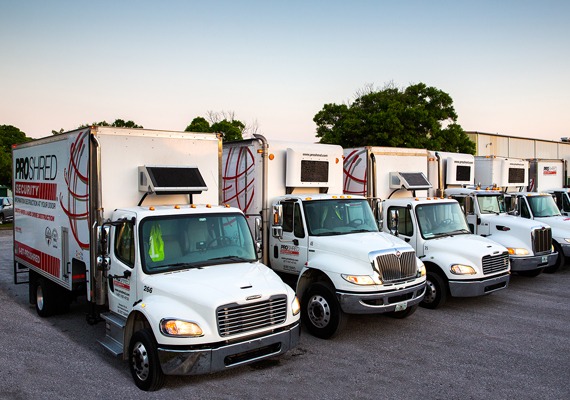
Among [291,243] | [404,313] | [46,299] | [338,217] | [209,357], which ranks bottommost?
[404,313]

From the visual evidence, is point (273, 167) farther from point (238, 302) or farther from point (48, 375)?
point (48, 375)

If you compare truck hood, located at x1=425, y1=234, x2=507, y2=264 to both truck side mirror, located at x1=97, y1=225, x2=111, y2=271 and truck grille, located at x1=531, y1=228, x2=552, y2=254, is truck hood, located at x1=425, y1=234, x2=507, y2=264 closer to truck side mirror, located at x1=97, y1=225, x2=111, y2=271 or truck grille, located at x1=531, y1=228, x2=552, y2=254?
truck grille, located at x1=531, y1=228, x2=552, y2=254

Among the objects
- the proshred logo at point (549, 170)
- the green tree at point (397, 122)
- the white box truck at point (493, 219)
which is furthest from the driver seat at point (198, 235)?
the green tree at point (397, 122)

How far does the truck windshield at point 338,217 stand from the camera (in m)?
9.24

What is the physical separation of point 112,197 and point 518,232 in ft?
32.6

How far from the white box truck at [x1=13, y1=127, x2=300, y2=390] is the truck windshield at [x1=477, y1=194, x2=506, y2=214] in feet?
26.8

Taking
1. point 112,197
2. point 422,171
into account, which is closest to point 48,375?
point 112,197

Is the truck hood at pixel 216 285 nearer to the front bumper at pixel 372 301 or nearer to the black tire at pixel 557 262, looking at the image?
the front bumper at pixel 372 301

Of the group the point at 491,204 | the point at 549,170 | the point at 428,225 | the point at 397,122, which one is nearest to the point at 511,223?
the point at 491,204

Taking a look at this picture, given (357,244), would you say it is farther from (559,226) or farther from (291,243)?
(559,226)

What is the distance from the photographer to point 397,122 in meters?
27.4

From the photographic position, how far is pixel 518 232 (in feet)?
42.2

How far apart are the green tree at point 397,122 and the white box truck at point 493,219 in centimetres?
1179

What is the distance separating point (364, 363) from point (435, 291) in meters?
3.58
